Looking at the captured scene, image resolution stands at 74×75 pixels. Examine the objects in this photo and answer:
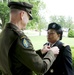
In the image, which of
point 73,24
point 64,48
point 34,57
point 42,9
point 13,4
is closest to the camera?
point 34,57

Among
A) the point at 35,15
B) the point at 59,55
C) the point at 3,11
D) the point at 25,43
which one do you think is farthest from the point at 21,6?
the point at 35,15

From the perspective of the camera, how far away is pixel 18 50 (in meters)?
1.23

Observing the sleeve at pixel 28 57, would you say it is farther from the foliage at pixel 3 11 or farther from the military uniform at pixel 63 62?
the foliage at pixel 3 11

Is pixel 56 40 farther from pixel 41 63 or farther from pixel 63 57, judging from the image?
pixel 41 63

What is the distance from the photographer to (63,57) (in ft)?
6.14

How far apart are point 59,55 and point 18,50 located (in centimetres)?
71

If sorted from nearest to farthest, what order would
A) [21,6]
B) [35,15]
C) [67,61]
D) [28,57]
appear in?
[28,57] < [21,6] < [67,61] < [35,15]

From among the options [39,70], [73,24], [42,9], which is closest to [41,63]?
[39,70]

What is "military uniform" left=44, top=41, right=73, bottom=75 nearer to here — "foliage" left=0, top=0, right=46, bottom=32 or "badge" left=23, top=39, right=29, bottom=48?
"badge" left=23, top=39, right=29, bottom=48

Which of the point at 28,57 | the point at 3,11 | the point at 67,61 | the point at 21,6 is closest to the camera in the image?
the point at 28,57

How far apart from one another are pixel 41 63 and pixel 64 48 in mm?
645

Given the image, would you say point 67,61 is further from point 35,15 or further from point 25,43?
point 35,15

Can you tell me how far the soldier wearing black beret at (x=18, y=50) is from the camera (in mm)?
1231

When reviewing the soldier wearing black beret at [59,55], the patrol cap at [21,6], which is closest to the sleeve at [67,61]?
the soldier wearing black beret at [59,55]
